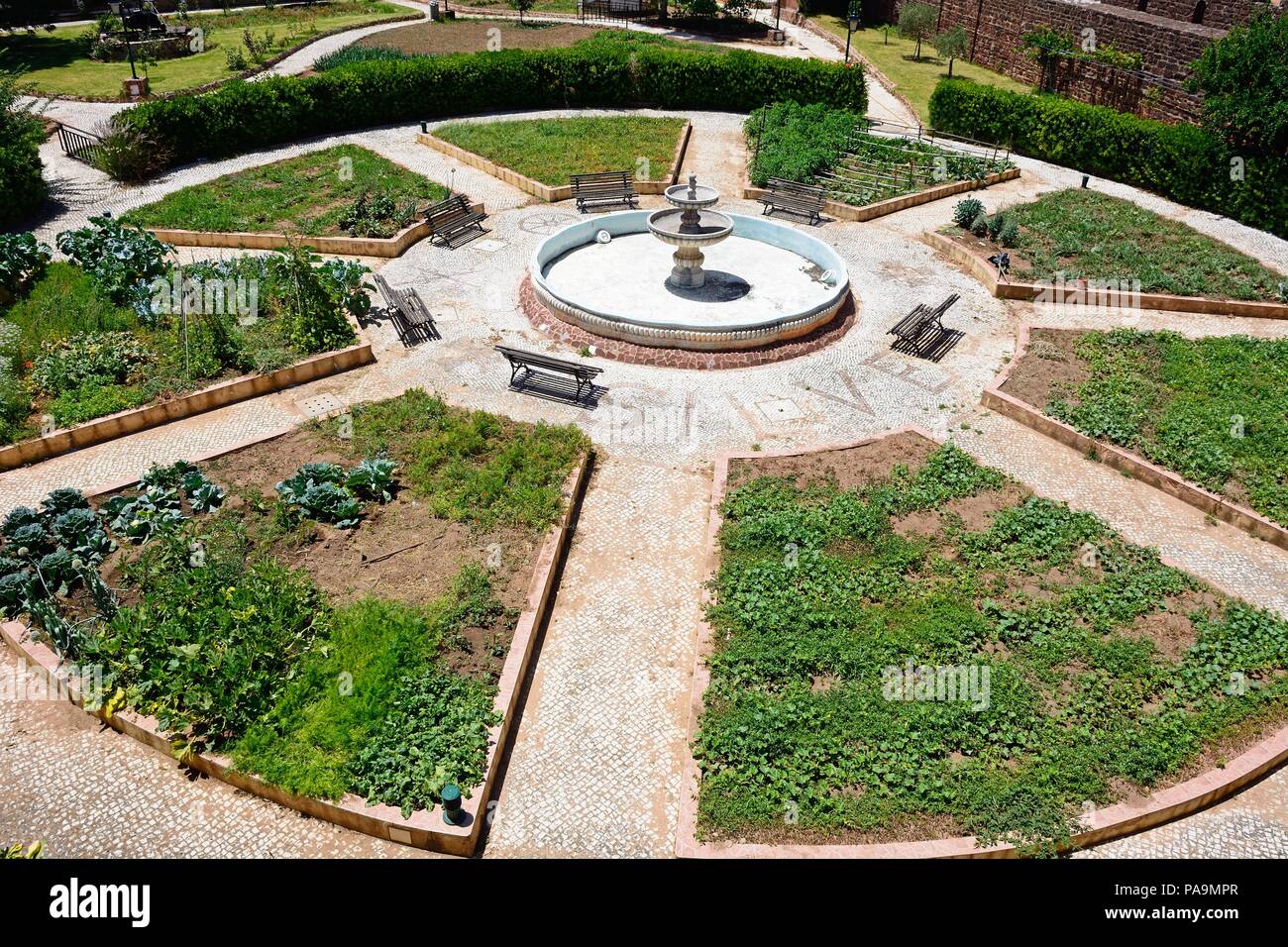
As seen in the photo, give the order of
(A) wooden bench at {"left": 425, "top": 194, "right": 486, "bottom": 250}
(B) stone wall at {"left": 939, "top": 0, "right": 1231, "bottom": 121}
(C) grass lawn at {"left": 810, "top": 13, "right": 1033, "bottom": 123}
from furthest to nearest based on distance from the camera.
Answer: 1. (C) grass lawn at {"left": 810, "top": 13, "right": 1033, "bottom": 123}
2. (B) stone wall at {"left": 939, "top": 0, "right": 1231, "bottom": 121}
3. (A) wooden bench at {"left": 425, "top": 194, "right": 486, "bottom": 250}

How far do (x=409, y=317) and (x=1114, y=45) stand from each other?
98.9 ft

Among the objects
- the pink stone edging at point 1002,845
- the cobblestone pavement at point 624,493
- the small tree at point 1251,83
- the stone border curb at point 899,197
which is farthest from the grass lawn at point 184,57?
the small tree at point 1251,83

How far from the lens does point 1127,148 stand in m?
27.1

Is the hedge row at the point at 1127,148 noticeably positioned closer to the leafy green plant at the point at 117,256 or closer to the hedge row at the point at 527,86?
the hedge row at the point at 527,86

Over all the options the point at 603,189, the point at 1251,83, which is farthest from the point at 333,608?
the point at 1251,83

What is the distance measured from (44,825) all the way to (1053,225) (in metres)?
25.1

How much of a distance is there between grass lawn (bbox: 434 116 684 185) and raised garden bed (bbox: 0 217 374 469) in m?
9.82

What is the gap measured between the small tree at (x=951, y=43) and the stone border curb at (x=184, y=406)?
32.6 m

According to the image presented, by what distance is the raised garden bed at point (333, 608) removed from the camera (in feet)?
31.7

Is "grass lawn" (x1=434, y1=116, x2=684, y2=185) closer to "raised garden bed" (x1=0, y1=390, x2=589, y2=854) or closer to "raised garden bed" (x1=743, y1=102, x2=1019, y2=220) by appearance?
"raised garden bed" (x1=743, y1=102, x2=1019, y2=220)

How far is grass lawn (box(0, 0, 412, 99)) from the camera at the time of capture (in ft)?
115

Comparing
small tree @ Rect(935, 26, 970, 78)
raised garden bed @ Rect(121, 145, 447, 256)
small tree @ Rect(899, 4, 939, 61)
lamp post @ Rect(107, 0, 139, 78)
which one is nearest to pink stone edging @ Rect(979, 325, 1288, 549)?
raised garden bed @ Rect(121, 145, 447, 256)

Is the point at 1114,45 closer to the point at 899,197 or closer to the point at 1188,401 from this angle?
the point at 899,197
